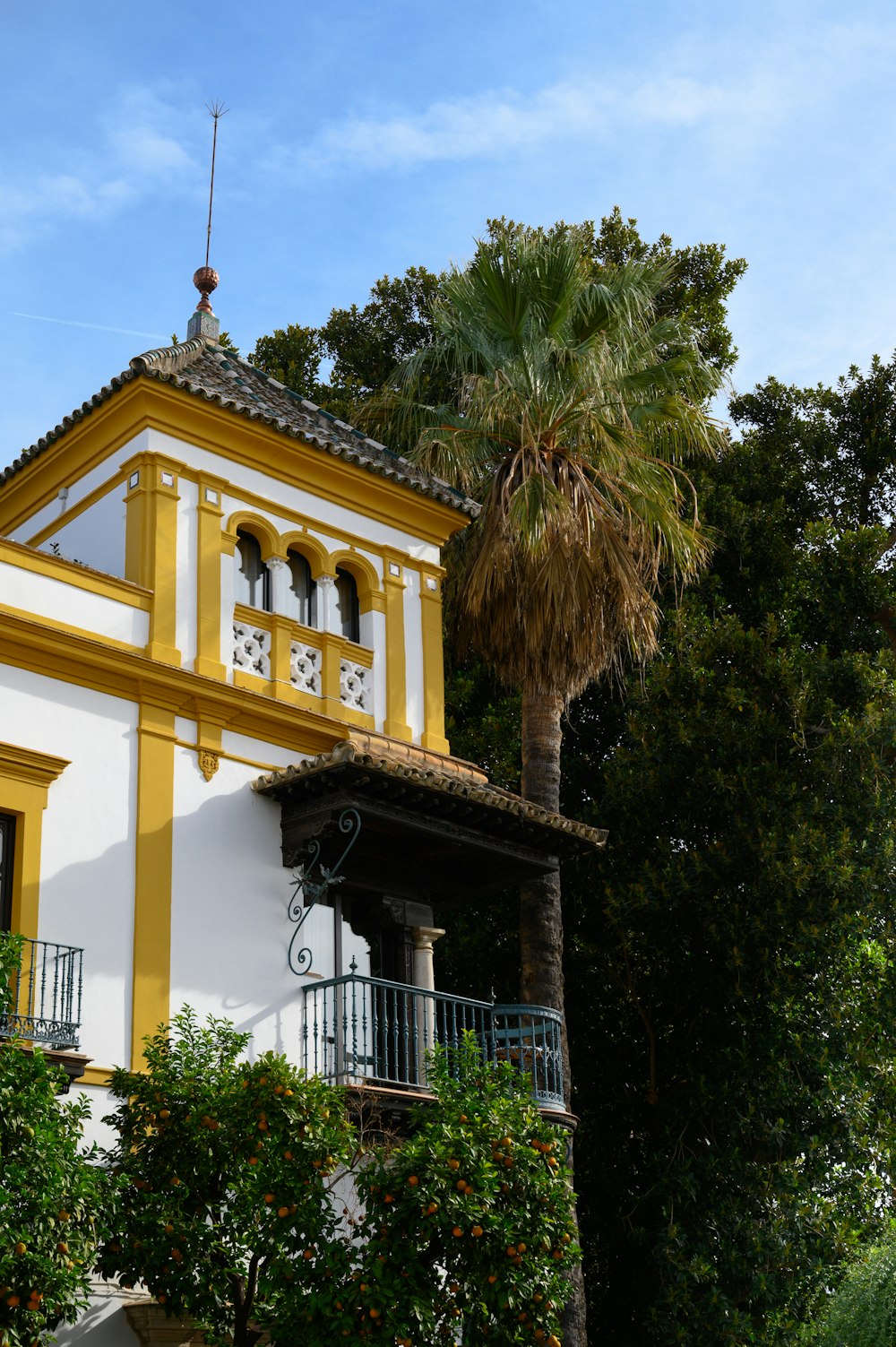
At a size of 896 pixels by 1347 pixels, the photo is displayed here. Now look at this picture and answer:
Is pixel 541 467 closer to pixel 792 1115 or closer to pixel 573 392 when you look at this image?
pixel 573 392

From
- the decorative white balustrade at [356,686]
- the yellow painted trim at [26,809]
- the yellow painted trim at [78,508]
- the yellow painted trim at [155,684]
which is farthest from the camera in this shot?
the decorative white balustrade at [356,686]

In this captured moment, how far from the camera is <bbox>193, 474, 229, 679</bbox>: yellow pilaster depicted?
15367 millimetres

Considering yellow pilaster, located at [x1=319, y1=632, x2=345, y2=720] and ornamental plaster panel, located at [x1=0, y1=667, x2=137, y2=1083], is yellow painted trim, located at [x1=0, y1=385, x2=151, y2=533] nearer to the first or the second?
yellow pilaster, located at [x1=319, y1=632, x2=345, y2=720]

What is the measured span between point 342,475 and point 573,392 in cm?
329

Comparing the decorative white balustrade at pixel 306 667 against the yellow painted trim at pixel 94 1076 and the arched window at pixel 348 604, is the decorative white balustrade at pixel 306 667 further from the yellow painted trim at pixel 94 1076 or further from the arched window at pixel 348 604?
the yellow painted trim at pixel 94 1076

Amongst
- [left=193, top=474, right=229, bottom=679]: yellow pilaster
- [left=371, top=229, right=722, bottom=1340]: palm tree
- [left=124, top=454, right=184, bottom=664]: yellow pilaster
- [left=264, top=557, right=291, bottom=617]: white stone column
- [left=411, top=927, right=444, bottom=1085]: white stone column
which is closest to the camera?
[left=411, top=927, right=444, bottom=1085]: white stone column

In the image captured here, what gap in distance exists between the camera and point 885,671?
21078 mm

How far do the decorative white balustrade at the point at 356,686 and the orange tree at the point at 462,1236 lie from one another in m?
5.48

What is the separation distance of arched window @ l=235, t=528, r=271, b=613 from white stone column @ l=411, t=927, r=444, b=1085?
3.43 metres

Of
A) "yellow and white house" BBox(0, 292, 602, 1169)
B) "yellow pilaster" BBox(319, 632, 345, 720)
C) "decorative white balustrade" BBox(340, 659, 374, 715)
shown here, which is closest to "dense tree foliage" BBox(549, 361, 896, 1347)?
"yellow and white house" BBox(0, 292, 602, 1169)

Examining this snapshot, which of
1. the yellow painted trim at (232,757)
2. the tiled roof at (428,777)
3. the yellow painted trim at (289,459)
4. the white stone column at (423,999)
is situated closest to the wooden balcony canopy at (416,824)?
the tiled roof at (428,777)

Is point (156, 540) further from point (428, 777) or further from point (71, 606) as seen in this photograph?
point (428, 777)

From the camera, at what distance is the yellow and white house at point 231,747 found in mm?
13539

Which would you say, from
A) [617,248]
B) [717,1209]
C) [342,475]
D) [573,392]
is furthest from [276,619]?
[617,248]
